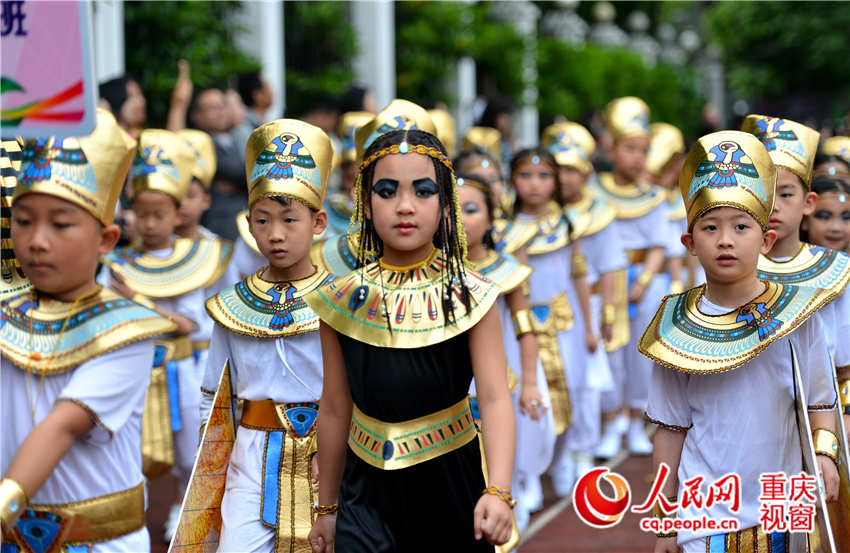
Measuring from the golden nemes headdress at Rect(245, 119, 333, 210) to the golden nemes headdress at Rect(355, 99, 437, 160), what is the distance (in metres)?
1.12

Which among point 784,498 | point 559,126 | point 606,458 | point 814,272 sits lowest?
point 606,458

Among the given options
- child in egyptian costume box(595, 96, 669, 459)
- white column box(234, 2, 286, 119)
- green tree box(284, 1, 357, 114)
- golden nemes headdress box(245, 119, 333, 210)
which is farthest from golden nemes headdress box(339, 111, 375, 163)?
green tree box(284, 1, 357, 114)

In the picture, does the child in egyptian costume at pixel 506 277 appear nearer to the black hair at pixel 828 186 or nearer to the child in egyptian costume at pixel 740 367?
the black hair at pixel 828 186

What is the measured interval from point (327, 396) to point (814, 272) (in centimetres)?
196

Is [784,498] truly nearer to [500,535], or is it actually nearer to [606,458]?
[500,535]

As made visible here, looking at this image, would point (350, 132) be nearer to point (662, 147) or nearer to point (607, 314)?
point (607, 314)

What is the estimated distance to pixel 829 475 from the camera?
4.02 m

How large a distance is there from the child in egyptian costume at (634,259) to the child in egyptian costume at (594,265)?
0.96 ft

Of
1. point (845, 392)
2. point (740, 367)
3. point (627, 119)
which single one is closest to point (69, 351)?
point (740, 367)

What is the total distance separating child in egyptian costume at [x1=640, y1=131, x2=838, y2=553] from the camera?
155 inches

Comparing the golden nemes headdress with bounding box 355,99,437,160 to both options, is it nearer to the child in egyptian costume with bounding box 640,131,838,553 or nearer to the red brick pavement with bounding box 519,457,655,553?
the child in egyptian costume with bounding box 640,131,838,553

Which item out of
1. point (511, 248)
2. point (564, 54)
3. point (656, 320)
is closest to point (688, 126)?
point (564, 54)

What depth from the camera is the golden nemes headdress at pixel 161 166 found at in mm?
6258

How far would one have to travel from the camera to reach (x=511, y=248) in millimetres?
6770
